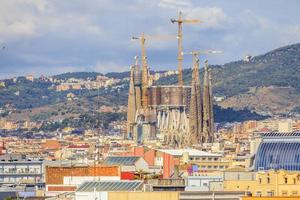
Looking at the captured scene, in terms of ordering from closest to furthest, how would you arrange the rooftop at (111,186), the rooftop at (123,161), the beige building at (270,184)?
the rooftop at (111,186), the beige building at (270,184), the rooftop at (123,161)

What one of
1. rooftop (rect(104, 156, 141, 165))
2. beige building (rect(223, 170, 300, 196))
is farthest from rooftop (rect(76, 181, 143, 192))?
rooftop (rect(104, 156, 141, 165))

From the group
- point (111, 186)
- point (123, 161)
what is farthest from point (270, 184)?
point (123, 161)

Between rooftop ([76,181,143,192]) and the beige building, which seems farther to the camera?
the beige building

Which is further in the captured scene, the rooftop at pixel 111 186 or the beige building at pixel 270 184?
the beige building at pixel 270 184

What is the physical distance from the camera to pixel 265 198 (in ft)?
277

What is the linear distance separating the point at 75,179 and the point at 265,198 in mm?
38621

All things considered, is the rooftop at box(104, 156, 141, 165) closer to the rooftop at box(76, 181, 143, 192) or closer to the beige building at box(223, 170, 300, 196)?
the rooftop at box(76, 181, 143, 192)

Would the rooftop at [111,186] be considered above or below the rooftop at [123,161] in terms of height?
below

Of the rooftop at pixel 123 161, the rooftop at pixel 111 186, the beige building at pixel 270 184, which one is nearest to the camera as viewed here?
the rooftop at pixel 111 186

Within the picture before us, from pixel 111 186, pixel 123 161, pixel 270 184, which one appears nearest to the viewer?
pixel 270 184

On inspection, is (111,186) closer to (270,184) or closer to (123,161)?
(270,184)

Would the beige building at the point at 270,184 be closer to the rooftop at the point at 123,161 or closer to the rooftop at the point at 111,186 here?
the rooftop at the point at 111,186

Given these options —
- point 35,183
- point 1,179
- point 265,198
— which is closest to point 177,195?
point 265,198

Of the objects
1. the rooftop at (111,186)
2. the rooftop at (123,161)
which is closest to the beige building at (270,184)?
the rooftop at (111,186)
